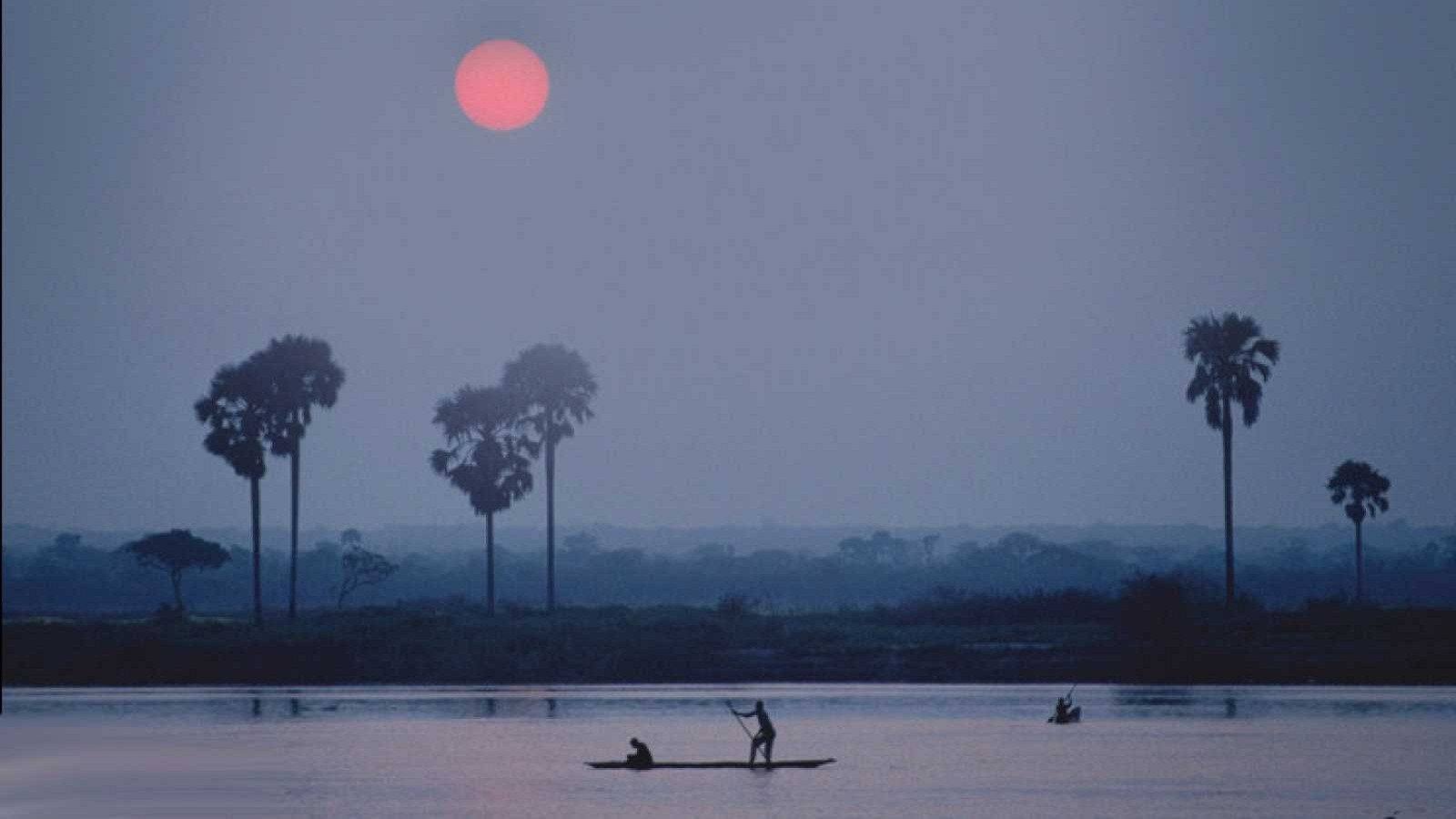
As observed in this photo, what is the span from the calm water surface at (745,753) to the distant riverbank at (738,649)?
11.5ft

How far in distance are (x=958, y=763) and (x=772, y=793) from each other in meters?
7.31

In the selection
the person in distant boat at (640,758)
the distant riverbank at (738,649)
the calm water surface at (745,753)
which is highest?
the distant riverbank at (738,649)

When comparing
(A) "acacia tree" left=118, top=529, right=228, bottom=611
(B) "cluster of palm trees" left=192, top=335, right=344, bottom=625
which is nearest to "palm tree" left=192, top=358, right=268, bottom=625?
(B) "cluster of palm trees" left=192, top=335, right=344, bottom=625

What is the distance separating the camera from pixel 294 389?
107 meters

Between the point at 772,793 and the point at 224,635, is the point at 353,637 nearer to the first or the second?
the point at 224,635

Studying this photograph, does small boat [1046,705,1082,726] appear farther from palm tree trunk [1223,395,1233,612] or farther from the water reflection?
palm tree trunk [1223,395,1233,612]

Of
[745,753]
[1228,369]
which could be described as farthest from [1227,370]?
[745,753]

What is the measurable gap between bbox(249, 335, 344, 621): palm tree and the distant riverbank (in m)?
7.89

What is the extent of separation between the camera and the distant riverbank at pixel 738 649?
88688 millimetres

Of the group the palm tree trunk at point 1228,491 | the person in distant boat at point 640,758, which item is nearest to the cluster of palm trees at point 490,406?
the palm tree trunk at point 1228,491

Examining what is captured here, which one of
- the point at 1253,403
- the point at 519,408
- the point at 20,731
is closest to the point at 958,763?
the point at 20,731

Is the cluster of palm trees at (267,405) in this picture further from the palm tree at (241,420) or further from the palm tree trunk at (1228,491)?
the palm tree trunk at (1228,491)

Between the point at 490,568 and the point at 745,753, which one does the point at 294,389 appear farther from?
the point at 745,753

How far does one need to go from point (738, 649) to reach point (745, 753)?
122ft
